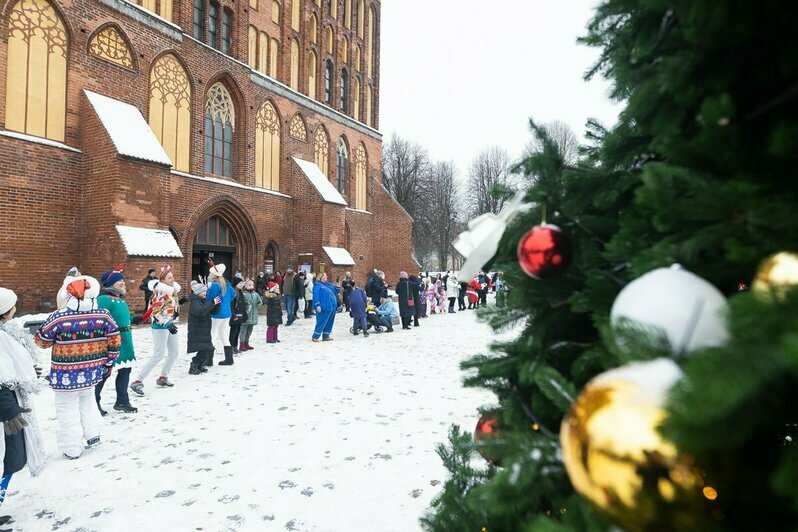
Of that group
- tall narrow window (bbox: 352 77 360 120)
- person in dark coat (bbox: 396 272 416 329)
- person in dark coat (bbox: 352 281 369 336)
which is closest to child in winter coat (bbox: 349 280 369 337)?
person in dark coat (bbox: 352 281 369 336)

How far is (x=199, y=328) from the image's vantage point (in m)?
6.94

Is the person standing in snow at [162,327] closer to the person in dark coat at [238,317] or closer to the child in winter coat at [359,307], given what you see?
the person in dark coat at [238,317]

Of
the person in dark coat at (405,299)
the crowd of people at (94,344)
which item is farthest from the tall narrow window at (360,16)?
the crowd of people at (94,344)

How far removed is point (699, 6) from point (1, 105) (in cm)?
1401

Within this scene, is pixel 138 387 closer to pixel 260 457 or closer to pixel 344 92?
pixel 260 457

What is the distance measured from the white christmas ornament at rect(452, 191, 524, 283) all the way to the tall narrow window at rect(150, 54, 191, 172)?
15.1 meters

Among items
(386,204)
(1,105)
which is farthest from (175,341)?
(386,204)

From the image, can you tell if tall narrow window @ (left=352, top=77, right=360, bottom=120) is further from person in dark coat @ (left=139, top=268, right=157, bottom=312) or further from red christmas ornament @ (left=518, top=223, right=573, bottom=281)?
red christmas ornament @ (left=518, top=223, right=573, bottom=281)

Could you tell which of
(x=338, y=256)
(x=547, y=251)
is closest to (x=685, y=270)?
(x=547, y=251)

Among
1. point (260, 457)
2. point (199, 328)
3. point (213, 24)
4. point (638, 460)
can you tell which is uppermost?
point (213, 24)

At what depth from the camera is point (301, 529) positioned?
2773 millimetres

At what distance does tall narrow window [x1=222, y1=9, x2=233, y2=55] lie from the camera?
16188 millimetres

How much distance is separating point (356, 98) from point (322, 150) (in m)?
4.34

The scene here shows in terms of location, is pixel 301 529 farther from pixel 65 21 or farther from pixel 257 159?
pixel 257 159
